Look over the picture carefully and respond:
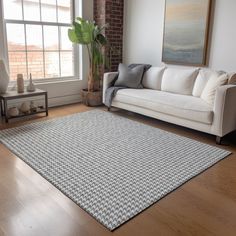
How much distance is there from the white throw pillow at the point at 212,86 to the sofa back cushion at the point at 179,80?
39cm

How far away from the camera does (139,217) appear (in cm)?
170

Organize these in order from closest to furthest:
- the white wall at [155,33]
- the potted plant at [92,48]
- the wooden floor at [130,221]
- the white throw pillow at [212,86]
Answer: the wooden floor at [130,221]
the white throw pillow at [212,86]
the white wall at [155,33]
the potted plant at [92,48]

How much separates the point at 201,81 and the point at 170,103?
62 cm

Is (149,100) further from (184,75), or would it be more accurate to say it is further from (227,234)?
(227,234)

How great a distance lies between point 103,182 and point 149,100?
171 cm

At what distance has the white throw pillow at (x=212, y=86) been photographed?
123 inches

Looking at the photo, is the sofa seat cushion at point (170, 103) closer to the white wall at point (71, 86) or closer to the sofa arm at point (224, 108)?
the sofa arm at point (224, 108)

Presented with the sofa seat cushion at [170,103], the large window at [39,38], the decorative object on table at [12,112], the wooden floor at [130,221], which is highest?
the large window at [39,38]

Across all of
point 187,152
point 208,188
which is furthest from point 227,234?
point 187,152

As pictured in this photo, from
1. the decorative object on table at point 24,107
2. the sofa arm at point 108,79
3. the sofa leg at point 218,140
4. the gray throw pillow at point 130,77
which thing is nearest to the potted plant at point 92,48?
the sofa arm at point 108,79

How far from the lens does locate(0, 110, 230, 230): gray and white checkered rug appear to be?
1.89 meters

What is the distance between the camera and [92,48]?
4.37m

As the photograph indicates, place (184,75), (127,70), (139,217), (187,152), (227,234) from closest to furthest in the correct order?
(227,234), (139,217), (187,152), (184,75), (127,70)

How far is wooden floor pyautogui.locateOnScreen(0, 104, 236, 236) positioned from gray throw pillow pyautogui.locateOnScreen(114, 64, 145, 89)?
213cm
